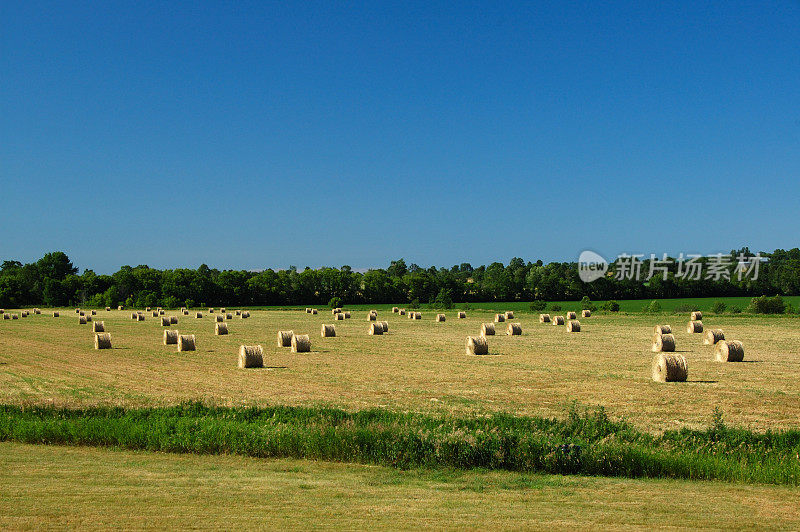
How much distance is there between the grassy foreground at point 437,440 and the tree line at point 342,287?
9286 cm

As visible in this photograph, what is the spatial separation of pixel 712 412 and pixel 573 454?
6822 mm

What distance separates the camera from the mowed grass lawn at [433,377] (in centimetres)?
1744

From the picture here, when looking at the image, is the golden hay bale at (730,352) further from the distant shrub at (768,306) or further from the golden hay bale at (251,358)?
the distant shrub at (768,306)

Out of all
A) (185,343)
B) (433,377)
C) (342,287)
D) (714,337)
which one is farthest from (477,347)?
(342,287)

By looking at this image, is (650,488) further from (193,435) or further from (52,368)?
(52,368)

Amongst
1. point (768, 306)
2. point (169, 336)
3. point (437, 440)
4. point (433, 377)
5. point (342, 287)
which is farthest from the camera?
point (342, 287)

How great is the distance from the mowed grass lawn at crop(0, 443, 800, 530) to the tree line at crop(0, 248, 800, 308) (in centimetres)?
9632

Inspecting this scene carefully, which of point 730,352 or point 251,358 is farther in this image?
point 730,352

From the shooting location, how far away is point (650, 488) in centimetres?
992

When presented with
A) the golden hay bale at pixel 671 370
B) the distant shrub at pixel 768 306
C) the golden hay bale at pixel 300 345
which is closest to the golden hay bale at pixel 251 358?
the golden hay bale at pixel 300 345

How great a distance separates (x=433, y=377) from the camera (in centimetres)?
2312

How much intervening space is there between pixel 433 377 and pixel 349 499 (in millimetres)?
13927

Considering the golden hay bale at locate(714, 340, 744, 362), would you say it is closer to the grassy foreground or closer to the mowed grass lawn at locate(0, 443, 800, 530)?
the grassy foreground

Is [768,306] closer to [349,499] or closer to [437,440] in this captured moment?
[437,440]
